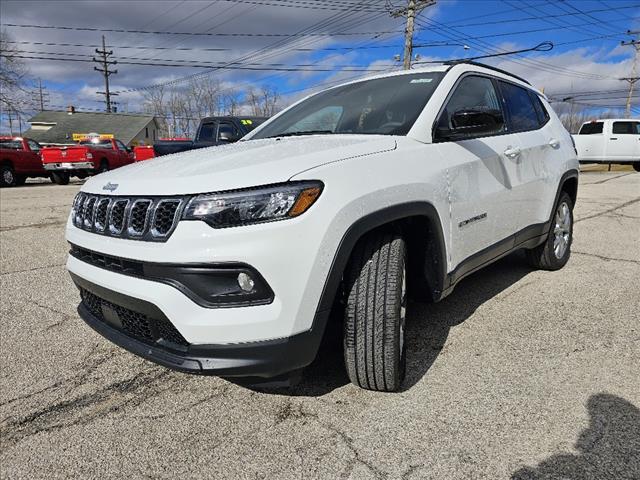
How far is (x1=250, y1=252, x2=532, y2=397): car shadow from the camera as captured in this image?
2543mm

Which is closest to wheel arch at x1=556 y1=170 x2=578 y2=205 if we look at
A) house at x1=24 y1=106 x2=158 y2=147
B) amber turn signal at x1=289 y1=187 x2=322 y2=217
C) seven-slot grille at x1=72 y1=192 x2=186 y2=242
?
amber turn signal at x1=289 y1=187 x2=322 y2=217

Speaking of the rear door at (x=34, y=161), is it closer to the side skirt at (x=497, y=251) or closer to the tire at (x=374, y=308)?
the side skirt at (x=497, y=251)

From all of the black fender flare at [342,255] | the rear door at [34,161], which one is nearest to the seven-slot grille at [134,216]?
the black fender flare at [342,255]

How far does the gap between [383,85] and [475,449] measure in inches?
93.9

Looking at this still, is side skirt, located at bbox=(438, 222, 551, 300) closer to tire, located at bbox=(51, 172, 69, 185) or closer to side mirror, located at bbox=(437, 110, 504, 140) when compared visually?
side mirror, located at bbox=(437, 110, 504, 140)

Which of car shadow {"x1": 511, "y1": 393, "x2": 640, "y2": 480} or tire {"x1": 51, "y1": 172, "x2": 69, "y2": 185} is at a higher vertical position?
tire {"x1": 51, "y1": 172, "x2": 69, "y2": 185}

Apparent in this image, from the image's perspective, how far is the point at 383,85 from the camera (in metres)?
3.30

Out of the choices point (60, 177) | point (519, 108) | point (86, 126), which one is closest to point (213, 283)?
point (519, 108)

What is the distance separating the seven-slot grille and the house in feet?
175

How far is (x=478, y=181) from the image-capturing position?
9.56 ft

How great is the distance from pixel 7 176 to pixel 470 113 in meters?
18.2

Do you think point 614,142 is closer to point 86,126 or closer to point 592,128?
point 592,128

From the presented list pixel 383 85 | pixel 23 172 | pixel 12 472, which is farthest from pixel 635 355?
pixel 23 172

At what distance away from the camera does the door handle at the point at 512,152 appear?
330 cm
